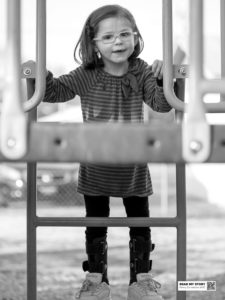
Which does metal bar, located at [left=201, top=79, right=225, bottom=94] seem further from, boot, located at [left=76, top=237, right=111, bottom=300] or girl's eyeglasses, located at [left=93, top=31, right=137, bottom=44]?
boot, located at [left=76, top=237, right=111, bottom=300]

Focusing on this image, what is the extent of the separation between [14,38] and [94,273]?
47.5 inches

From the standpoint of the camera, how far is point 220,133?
1.36 metres

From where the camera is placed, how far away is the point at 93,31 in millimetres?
2484

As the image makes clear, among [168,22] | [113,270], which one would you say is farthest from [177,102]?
[113,270]

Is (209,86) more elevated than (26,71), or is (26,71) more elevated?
(26,71)

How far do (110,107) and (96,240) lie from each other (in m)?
0.38

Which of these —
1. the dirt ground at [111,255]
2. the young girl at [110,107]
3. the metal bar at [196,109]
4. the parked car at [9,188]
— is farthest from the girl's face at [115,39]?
the parked car at [9,188]

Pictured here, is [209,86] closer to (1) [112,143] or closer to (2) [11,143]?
(1) [112,143]

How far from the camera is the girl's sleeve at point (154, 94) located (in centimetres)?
230

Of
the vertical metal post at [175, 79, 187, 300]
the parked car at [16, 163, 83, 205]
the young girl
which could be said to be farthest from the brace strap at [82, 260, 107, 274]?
the parked car at [16, 163, 83, 205]

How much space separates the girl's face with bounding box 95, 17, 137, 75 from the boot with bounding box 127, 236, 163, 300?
526 millimetres

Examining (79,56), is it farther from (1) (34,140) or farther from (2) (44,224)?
(1) (34,140)

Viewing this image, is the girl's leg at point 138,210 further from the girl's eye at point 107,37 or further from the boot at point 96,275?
the girl's eye at point 107,37

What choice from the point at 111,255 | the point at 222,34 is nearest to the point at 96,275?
the point at 222,34
